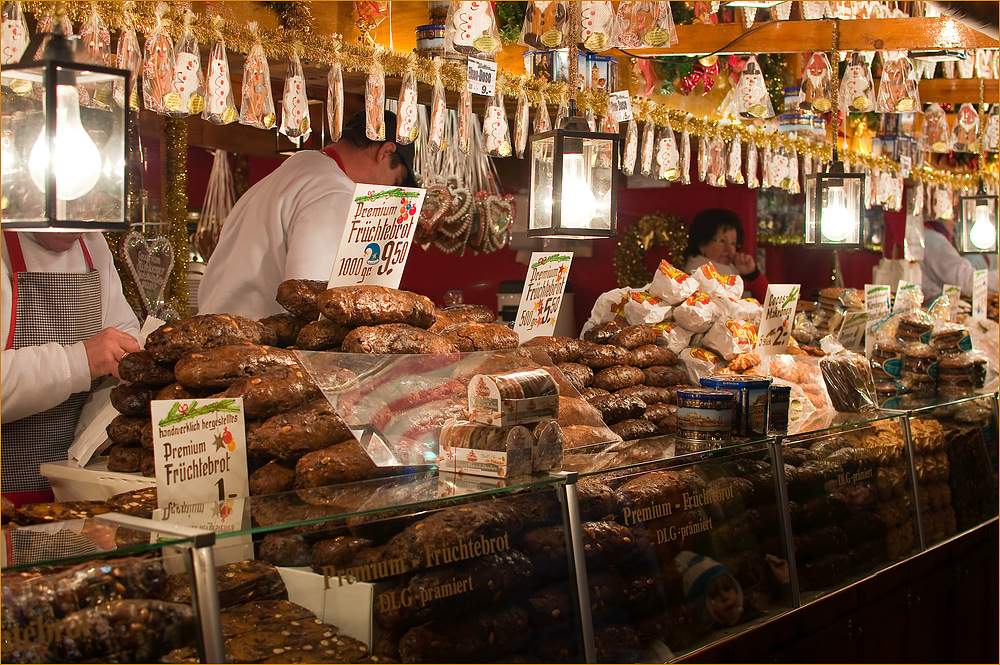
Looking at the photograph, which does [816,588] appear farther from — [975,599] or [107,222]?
[107,222]

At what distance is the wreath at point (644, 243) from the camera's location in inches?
269

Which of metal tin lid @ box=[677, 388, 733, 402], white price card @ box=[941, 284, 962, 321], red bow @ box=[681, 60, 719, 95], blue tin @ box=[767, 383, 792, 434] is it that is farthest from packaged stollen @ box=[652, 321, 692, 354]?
white price card @ box=[941, 284, 962, 321]

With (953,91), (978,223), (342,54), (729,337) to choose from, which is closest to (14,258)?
(342,54)

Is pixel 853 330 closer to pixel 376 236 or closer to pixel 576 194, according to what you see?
pixel 576 194

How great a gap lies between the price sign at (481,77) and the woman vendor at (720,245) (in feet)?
10.4

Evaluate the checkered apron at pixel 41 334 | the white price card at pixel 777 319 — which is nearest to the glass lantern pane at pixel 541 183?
the white price card at pixel 777 319

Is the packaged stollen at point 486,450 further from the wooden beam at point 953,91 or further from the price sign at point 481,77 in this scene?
the wooden beam at point 953,91

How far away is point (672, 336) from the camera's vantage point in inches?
152

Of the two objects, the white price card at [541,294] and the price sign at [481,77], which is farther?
the price sign at [481,77]

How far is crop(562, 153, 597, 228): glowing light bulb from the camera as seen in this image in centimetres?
312

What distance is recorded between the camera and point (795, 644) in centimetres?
256

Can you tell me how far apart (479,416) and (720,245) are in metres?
4.91

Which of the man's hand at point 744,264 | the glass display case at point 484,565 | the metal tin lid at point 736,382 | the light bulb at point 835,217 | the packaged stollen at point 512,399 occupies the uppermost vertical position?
the light bulb at point 835,217

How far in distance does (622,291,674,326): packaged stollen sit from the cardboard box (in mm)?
2114
